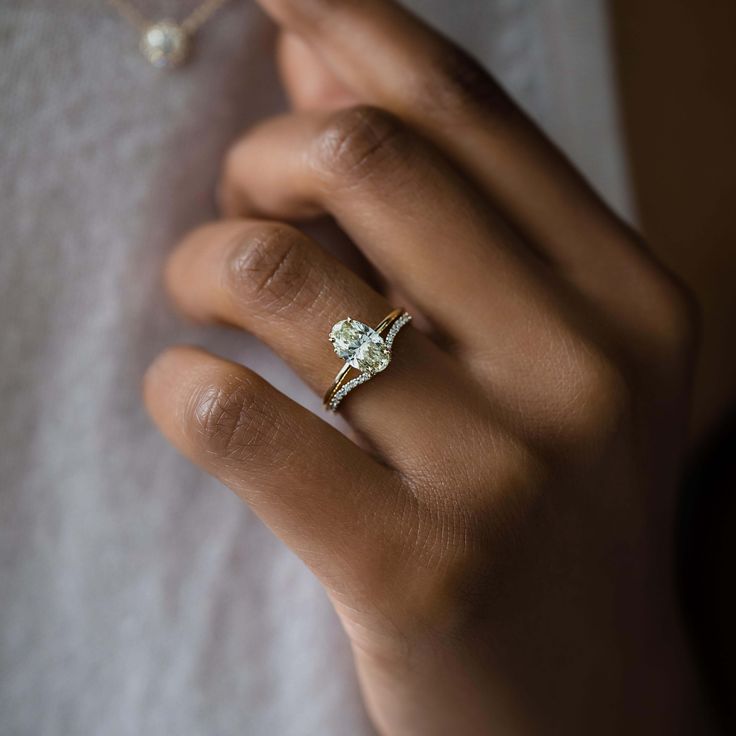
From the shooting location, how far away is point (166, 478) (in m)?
0.85

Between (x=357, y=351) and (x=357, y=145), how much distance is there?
0.62 ft

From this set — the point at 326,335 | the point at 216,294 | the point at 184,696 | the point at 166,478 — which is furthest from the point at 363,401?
the point at 184,696

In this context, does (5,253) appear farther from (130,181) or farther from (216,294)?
(216,294)

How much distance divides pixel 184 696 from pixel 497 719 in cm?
37

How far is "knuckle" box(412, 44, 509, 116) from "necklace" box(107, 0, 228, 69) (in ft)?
0.82

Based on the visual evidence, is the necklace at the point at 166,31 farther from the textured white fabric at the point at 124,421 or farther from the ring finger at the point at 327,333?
the ring finger at the point at 327,333

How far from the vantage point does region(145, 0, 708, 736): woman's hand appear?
60cm

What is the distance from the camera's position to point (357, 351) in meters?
0.60

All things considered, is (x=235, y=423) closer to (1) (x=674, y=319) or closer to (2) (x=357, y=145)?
(2) (x=357, y=145)

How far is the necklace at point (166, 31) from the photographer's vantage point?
2.49ft

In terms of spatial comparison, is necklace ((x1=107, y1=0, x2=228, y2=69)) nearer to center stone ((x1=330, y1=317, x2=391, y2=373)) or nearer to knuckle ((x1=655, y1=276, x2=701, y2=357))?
center stone ((x1=330, y1=317, x2=391, y2=373))

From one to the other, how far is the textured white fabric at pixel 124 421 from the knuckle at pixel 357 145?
220mm

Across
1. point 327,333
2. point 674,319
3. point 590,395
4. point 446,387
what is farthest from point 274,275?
point 674,319

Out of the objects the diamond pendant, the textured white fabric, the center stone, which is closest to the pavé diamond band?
the center stone
